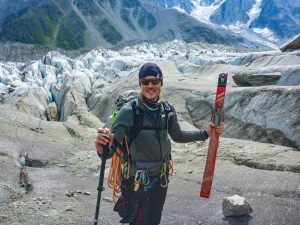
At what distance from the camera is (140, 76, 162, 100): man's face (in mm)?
6492

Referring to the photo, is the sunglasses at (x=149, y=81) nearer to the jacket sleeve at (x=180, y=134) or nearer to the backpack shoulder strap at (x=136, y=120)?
the backpack shoulder strap at (x=136, y=120)

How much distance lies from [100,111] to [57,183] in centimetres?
1601

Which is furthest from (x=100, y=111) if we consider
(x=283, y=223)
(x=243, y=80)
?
(x=283, y=223)

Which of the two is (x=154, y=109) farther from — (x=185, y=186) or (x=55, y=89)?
(x=55, y=89)

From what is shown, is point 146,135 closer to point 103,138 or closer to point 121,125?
point 121,125

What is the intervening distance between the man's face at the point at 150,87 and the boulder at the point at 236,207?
4503 millimetres

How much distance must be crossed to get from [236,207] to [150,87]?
4726 mm

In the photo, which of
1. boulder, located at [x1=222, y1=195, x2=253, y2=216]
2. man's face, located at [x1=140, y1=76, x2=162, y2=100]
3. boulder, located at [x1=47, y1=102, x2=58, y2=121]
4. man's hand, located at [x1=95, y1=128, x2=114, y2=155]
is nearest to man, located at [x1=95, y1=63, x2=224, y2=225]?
man's face, located at [x1=140, y1=76, x2=162, y2=100]

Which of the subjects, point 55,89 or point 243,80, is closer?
point 243,80

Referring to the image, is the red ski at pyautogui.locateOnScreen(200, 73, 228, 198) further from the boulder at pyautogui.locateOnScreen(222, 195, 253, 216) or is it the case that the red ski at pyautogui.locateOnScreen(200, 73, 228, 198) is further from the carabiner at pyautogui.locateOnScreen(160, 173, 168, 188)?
the boulder at pyautogui.locateOnScreen(222, 195, 253, 216)

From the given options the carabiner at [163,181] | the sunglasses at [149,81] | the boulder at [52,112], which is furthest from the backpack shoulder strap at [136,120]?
the boulder at [52,112]

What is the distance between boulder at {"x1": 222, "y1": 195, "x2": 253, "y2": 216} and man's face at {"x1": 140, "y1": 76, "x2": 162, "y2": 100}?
450 centimetres

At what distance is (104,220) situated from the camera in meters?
10.2

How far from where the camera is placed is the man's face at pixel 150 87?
649 centimetres
